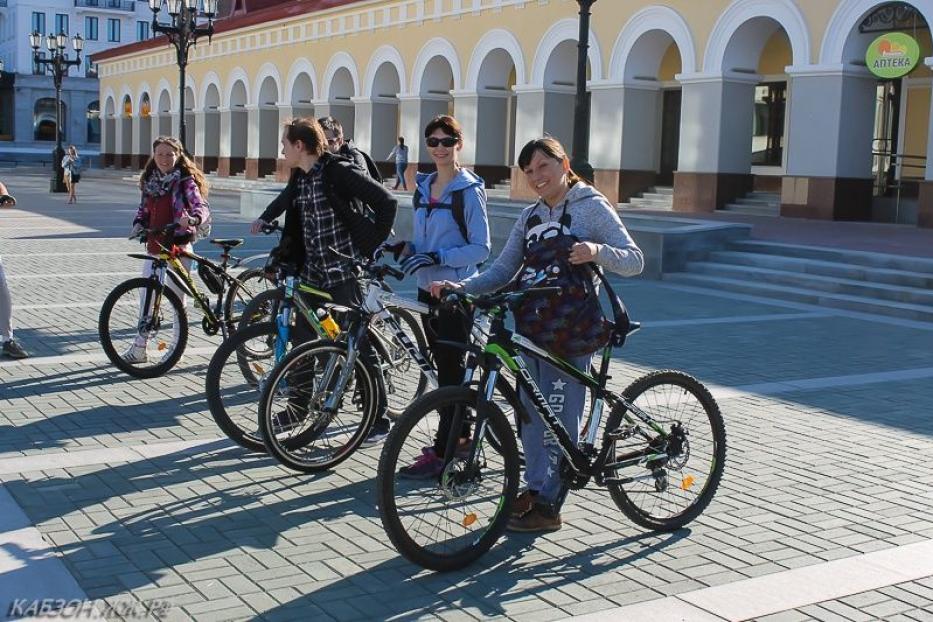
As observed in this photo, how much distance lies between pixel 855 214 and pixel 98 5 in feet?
267

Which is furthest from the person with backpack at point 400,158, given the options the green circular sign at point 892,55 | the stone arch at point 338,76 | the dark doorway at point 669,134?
the green circular sign at point 892,55

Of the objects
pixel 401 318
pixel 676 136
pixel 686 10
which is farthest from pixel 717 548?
pixel 676 136

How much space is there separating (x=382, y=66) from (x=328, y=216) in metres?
30.7

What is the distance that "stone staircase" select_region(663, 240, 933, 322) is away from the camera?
1351 centimetres

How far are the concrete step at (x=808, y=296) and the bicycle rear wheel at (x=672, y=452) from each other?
8114 millimetres

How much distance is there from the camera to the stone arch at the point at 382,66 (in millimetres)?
35438

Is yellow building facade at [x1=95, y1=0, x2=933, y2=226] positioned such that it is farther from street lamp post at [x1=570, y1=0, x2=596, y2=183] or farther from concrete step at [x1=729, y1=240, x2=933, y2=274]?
street lamp post at [x1=570, y1=0, x2=596, y2=183]

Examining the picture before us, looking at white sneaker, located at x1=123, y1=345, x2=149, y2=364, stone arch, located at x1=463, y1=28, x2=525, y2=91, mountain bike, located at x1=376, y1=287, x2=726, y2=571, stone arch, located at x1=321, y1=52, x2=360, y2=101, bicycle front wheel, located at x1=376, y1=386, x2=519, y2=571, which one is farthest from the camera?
stone arch, located at x1=321, y1=52, x2=360, y2=101

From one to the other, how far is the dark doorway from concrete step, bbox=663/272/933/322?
14.8 metres

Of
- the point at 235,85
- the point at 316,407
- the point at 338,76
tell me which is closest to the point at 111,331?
the point at 316,407

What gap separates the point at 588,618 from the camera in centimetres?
436

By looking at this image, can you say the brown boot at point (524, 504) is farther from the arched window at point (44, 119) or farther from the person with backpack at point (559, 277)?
the arched window at point (44, 119)

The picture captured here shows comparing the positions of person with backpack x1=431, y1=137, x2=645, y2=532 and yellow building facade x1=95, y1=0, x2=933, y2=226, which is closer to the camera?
person with backpack x1=431, y1=137, x2=645, y2=532

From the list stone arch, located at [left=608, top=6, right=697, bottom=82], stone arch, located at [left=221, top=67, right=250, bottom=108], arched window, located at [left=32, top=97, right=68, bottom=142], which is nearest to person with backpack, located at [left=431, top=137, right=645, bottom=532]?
stone arch, located at [left=608, top=6, right=697, bottom=82]
